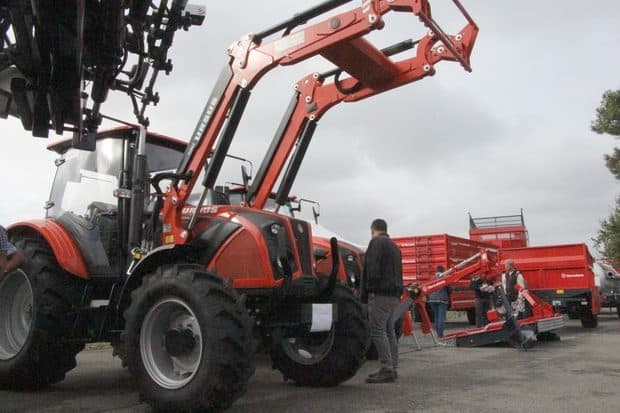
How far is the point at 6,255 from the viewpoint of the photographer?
572 centimetres

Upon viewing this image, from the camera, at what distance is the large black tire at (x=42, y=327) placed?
6305 millimetres

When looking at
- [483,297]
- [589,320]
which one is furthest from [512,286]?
[589,320]

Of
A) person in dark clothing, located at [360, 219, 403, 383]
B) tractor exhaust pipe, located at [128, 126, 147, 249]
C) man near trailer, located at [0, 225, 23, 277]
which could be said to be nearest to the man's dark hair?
person in dark clothing, located at [360, 219, 403, 383]

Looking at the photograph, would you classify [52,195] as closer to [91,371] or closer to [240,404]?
[91,371]

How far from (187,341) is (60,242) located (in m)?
2.14

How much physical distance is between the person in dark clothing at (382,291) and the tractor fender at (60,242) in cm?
305

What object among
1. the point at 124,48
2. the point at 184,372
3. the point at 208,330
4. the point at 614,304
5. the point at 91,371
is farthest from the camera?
the point at 614,304

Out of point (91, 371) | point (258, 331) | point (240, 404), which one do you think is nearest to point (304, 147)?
point (258, 331)

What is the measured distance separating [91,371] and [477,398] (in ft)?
16.3

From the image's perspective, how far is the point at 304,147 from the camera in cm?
732

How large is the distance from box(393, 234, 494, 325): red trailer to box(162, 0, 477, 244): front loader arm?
1139cm

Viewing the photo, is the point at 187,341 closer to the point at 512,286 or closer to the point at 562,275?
the point at 512,286

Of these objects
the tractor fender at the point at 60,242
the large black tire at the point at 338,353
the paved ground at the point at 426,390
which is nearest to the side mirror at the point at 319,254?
the large black tire at the point at 338,353

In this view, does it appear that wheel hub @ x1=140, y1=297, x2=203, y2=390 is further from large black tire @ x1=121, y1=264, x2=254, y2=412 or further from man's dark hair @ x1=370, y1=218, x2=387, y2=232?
man's dark hair @ x1=370, y1=218, x2=387, y2=232
